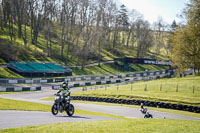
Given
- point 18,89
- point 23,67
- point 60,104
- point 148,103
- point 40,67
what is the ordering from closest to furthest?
1. point 60,104
2. point 148,103
3. point 18,89
4. point 23,67
5. point 40,67

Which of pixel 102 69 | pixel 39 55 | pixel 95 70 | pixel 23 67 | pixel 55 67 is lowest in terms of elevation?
pixel 95 70

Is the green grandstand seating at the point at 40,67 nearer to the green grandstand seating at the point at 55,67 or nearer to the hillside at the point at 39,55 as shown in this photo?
the green grandstand seating at the point at 55,67

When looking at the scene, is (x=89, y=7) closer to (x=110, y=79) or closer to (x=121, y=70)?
(x=121, y=70)

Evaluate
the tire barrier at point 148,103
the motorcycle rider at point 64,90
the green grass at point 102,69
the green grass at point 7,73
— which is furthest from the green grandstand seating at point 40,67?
the motorcycle rider at point 64,90

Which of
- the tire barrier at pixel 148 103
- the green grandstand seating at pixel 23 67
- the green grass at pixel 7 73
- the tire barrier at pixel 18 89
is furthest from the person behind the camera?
the green grandstand seating at pixel 23 67

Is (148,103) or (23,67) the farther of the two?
(23,67)

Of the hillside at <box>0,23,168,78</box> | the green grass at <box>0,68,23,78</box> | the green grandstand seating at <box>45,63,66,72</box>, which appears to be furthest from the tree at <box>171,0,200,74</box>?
the green grass at <box>0,68,23,78</box>

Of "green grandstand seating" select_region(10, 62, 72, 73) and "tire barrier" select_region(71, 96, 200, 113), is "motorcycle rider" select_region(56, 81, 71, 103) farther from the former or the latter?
"green grandstand seating" select_region(10, 62, 72, 73)

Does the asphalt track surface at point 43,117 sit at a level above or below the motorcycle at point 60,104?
below

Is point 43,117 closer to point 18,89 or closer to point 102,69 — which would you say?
point 18,89

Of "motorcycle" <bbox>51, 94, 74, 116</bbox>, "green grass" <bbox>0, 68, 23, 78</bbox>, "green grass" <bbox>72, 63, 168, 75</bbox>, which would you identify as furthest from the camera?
"green grass" <bbox>72, 63, 168, 75</bbox>

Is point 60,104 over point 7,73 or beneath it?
beneath

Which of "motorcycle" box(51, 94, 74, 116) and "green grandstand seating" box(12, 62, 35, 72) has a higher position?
"green grandstand seating" box(12, 62, 35, 72)

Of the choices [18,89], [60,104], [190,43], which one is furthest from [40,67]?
[60,104]
